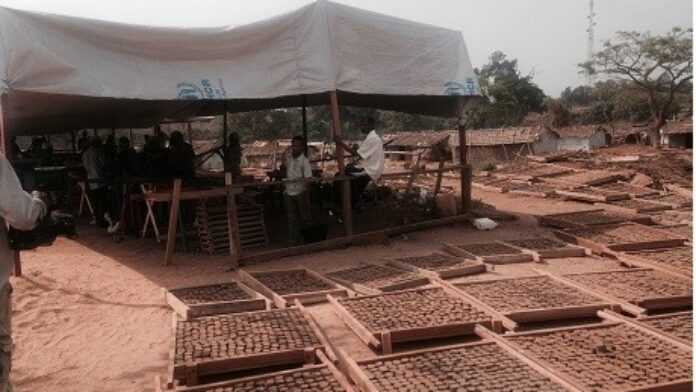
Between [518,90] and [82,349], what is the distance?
5123 cm

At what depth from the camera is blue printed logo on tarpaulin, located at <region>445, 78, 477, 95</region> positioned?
9828mm

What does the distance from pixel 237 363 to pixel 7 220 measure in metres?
1.84

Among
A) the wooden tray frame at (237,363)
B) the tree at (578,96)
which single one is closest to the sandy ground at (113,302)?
the wooden tray frame at (237,363)

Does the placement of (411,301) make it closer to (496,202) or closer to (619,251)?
(619,251)

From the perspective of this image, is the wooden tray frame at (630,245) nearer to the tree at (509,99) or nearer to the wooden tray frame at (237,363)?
the wooden tray frame at (237,363)

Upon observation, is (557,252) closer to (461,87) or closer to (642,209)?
(461,87)

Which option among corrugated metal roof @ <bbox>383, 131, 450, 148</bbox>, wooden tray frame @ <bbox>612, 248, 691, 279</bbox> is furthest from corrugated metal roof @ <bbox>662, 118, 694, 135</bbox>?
wooden tray frame @ <bbox>612, 248, 691, 279</bbox>

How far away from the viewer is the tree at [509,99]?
49.3m

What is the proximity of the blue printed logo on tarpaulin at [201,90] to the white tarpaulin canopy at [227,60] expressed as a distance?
0.04 ft

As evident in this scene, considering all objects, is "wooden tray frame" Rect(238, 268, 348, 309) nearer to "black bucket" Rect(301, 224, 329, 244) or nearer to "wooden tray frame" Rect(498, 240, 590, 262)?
"black bucket" Rect(301, 224, 329, 244)

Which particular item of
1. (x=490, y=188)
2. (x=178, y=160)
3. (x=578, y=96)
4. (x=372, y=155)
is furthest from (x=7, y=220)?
(x=578, y=96)

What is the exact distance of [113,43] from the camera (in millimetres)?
6883

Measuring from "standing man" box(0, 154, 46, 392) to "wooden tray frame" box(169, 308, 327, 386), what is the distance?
3.41ft

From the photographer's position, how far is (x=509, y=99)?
4994 cm
